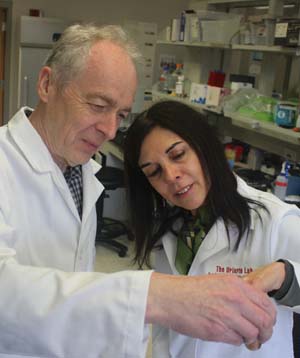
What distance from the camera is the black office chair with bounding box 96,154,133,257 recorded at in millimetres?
3812

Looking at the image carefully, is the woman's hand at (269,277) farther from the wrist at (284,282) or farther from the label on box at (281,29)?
the label on box at (281,29)

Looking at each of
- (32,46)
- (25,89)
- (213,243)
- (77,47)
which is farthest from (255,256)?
(32,46)

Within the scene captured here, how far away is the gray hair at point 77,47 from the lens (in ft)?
3.47

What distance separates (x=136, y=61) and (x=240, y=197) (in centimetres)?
49

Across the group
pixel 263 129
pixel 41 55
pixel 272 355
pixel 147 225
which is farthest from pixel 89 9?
pixel 272 355

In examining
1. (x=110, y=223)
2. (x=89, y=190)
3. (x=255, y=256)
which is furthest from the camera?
(x=110, y=223)

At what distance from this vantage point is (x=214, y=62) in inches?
144

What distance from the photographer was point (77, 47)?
1067 mm

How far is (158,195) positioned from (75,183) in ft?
0.91

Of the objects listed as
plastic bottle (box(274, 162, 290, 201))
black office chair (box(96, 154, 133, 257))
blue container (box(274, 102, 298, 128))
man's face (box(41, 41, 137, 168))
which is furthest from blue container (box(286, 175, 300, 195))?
man's face (box(41, 41, 137, 168))

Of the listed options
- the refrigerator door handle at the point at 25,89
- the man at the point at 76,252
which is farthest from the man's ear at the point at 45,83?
the refrigerator door handle at the point at 25,89

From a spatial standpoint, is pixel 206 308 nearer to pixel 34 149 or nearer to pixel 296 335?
pixel 34 149

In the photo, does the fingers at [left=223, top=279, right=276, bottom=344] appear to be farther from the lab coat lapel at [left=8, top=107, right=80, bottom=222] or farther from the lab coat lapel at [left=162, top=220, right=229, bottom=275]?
the lab coat lapel at [left=8, top=107, right=80, bottom=222]

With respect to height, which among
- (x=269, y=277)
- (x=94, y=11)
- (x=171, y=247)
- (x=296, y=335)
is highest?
(x=94, y=11)
